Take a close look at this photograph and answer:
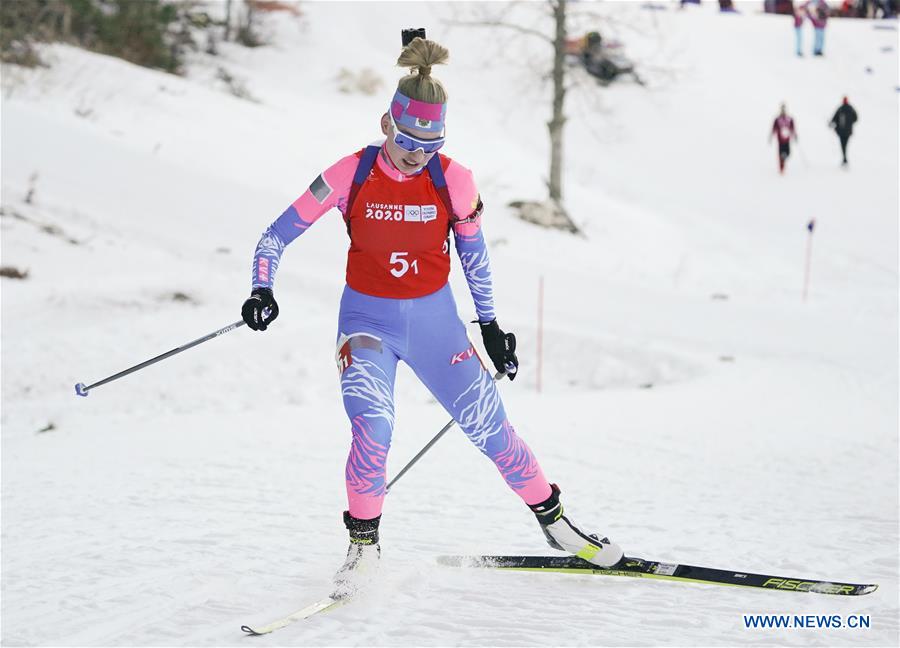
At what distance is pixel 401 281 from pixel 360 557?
1.18 m

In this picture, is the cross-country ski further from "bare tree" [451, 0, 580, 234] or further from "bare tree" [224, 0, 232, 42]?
"bare tree" [224, 0, 232, 42]

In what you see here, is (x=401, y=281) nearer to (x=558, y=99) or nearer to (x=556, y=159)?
(x=556, y=159)

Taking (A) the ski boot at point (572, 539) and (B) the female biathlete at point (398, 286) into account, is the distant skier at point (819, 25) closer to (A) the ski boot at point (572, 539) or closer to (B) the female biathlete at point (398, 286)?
(B) the female biathlete at point (398, 286)

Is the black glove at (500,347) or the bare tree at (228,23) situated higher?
the bare tree at (228,23)

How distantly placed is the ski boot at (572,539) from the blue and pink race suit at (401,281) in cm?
24

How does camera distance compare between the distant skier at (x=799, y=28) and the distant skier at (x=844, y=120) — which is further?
the distant skier at (x=799, y=28)

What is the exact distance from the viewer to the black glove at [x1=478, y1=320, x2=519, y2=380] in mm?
4301

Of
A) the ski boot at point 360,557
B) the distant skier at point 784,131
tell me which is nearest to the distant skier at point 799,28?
the distant skier at point 784,131

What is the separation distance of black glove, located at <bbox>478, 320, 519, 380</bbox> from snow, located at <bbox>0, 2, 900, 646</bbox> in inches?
38.5

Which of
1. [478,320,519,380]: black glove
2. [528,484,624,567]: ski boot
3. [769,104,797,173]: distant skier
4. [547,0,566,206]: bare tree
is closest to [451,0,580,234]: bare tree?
[547,0,566,206]: bare tree

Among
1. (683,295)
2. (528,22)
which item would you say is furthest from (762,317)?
(528,22)

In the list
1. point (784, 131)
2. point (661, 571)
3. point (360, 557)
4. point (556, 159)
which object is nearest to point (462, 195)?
point (360, 557)

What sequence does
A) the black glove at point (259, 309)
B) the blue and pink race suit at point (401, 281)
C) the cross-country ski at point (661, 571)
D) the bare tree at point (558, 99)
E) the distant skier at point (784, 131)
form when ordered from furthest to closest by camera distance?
the distant skier at point (784, 131)
the bare tree at point (558, 99)
the cross-country ski at point (661, 571)
the blue and pink race suit at point (401, 281)
the black glove at point (259, 309)

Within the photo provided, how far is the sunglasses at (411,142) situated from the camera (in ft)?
12.9
